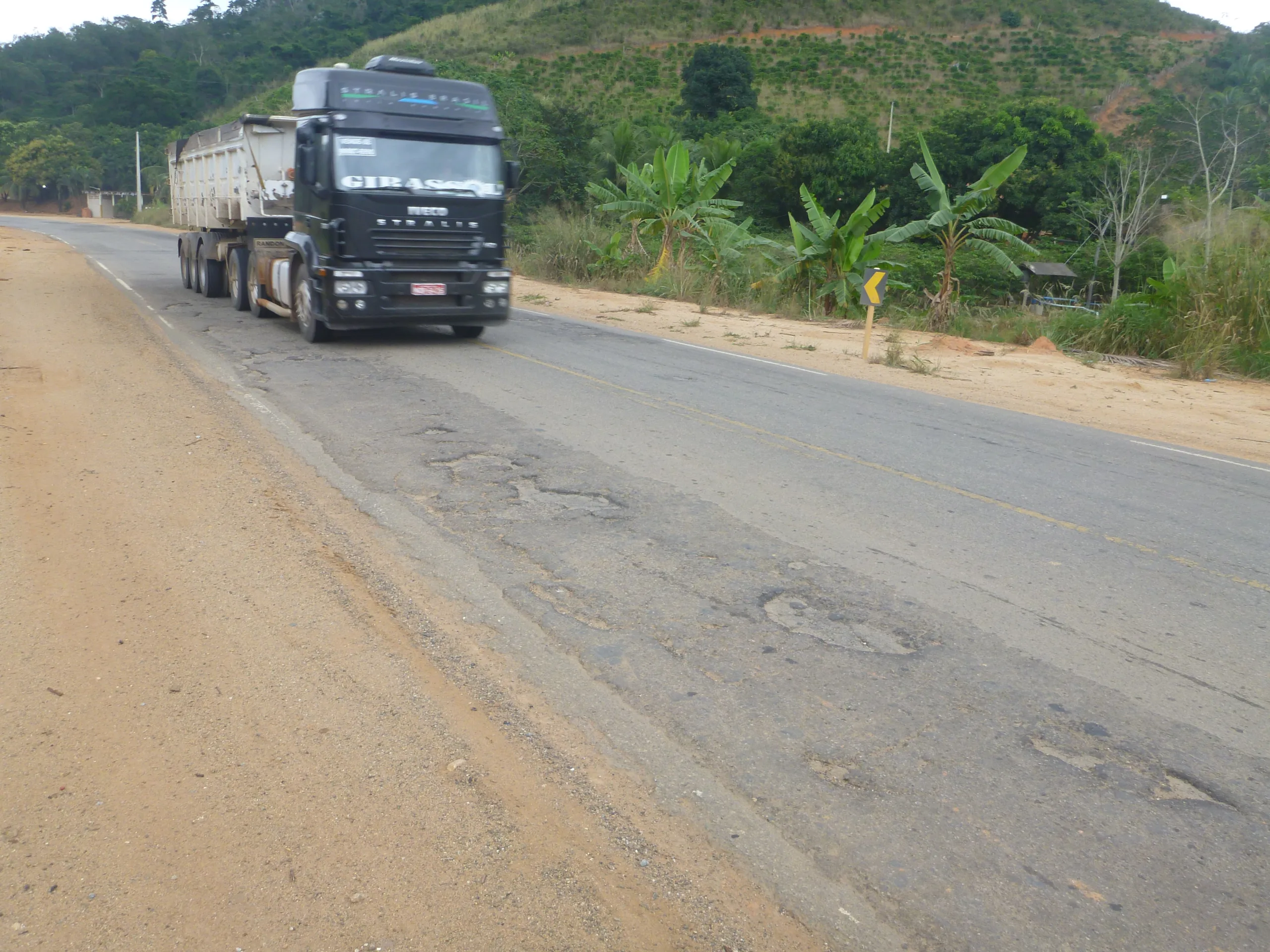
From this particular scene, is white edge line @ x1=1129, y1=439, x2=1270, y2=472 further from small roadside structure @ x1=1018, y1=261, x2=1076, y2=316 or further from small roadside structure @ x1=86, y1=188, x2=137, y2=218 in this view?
small roadside structure @ x1=86, y1=188, x2=137, y2=218

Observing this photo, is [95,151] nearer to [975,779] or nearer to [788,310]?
[788,310]

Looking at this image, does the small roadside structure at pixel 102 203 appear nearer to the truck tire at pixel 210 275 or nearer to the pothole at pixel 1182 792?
the truck tire at pixel 210 275

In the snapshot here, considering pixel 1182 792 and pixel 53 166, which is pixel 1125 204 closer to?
pixel 1182 792

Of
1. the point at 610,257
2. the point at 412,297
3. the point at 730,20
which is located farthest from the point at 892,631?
the point at 730,20

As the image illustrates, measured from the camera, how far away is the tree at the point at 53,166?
2773 inches

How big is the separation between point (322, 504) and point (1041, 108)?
4394 cm

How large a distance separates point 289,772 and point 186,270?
19167mm

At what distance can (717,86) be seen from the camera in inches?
2403

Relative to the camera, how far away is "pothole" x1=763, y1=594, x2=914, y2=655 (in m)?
4.76

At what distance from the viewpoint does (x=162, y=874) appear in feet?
10.1

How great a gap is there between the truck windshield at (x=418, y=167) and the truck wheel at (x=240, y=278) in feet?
15.7

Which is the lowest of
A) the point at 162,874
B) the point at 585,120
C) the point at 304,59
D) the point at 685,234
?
the point at 162,874

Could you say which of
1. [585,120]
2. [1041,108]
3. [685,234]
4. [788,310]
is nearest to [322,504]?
[788,310]

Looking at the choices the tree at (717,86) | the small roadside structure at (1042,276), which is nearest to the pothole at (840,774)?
the small roadside structure at (1042,276)
